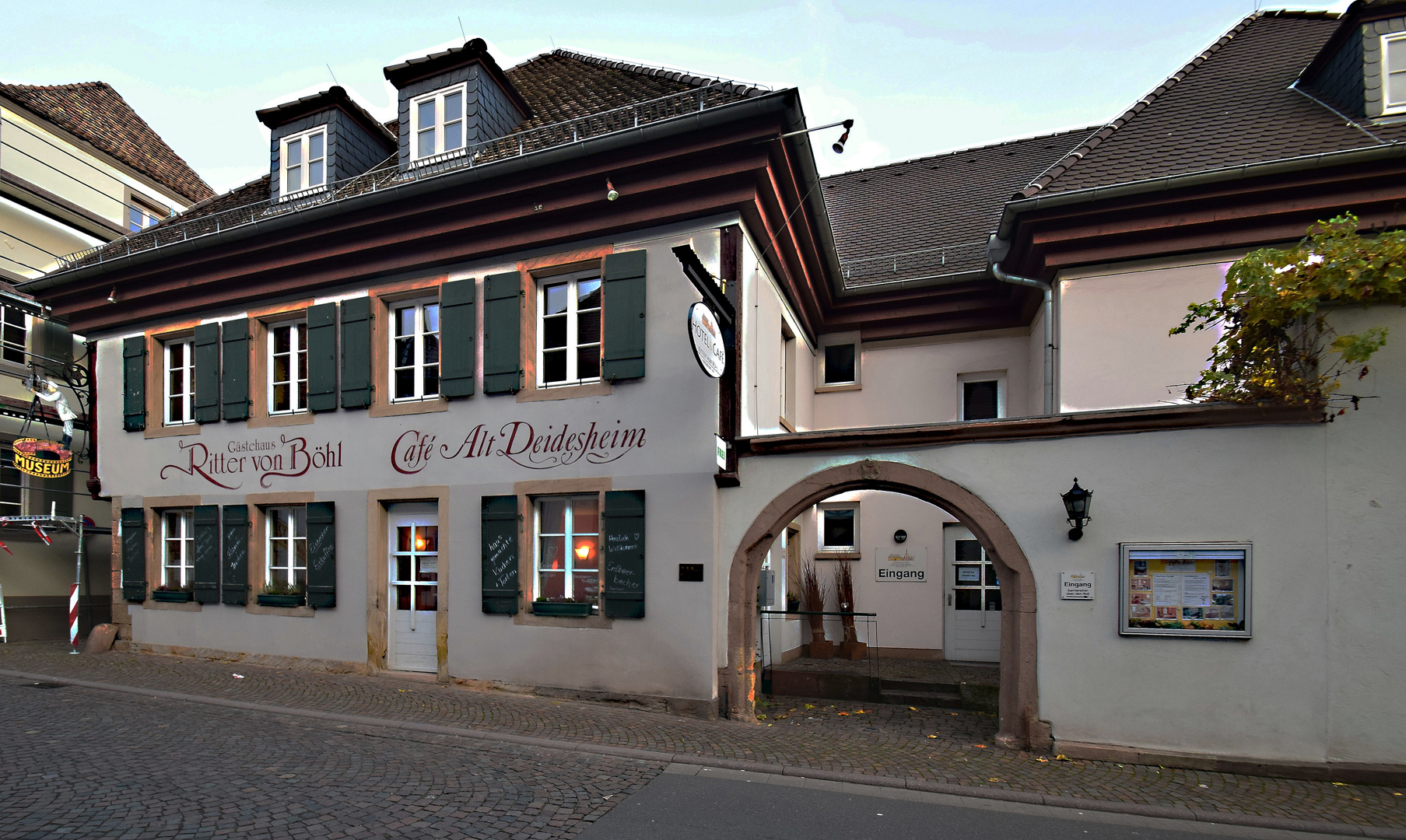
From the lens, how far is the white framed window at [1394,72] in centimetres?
914

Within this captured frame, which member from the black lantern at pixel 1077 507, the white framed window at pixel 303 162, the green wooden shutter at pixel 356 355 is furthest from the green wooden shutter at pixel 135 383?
the black lantern at pixel 1077 507

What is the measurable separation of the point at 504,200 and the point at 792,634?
7.30 m

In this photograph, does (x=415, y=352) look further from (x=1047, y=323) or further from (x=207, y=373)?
(x=1047, y=323)

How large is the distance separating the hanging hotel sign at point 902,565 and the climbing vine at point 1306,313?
5.93m

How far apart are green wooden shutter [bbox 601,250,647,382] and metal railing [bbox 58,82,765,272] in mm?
1434

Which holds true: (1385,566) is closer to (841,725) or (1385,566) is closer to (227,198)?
(841,725)

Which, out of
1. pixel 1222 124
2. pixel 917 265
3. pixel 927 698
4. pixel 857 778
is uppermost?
pixel 1222 124

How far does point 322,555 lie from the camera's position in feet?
34.8

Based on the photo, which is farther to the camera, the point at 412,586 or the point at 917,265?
the point at 917,265

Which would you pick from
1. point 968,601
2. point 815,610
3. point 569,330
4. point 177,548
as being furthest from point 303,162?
point 968,601

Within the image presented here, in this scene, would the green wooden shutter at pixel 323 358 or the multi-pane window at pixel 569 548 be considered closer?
the multi-pane window at pixel 569 548

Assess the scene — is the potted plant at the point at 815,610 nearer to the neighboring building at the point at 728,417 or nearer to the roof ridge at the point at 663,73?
the neighboring building at the point at 728,417

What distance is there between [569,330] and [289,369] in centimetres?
470

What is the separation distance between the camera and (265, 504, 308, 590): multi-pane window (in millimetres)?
11055
